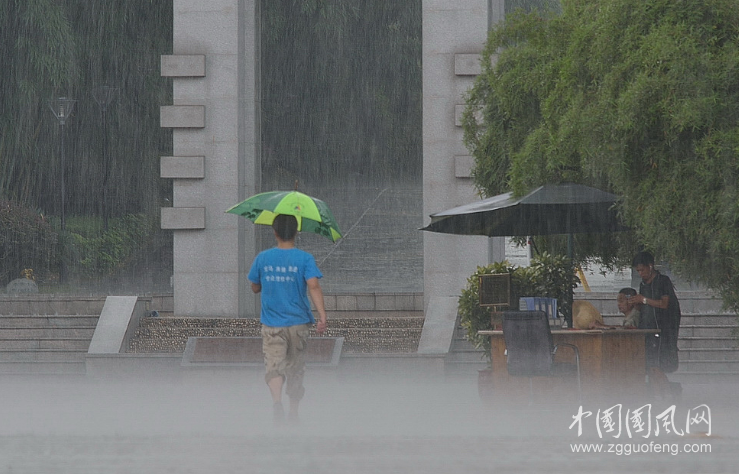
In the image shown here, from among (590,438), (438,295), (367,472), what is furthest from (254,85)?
(367,472)

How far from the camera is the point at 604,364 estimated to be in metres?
12.2

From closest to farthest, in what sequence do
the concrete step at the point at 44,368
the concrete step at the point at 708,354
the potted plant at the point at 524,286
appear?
the potted plant at the point at 524,286 → the concrete step at the point at 708,354 → the concrete step at the point at 44,368

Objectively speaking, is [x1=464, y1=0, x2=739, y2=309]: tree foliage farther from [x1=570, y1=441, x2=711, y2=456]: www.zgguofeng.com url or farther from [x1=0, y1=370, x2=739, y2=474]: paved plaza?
[x1=570, y1=441, x2=711, y2=456]: www.zgguofeng.com url

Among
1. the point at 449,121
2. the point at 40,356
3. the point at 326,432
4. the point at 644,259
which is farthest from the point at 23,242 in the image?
the point at 326,432

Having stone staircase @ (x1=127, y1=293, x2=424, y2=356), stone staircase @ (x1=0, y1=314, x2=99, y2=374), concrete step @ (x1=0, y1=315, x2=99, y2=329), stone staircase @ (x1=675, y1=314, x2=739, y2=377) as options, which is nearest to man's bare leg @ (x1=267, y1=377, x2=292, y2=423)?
stone staircase @ (x1=127, y1=293, x2=424, y2=356)

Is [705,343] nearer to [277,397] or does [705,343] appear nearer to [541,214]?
[541,214]

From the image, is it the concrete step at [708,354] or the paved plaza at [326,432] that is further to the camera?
the concrete step at [708,354]

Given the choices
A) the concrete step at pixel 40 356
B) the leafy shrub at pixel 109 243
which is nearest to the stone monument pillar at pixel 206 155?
the concrete step at pixel 40 356

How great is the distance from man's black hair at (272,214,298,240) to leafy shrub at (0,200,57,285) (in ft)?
69.1

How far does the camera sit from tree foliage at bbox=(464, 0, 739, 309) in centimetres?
985

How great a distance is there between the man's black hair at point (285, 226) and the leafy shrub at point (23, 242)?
21055mm

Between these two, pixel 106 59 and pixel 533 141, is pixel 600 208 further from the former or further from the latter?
pixel 106 59

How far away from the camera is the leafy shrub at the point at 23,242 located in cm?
2983

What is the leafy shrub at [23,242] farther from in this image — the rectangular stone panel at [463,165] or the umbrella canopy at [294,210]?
the umbrella canopy at [294,210]
